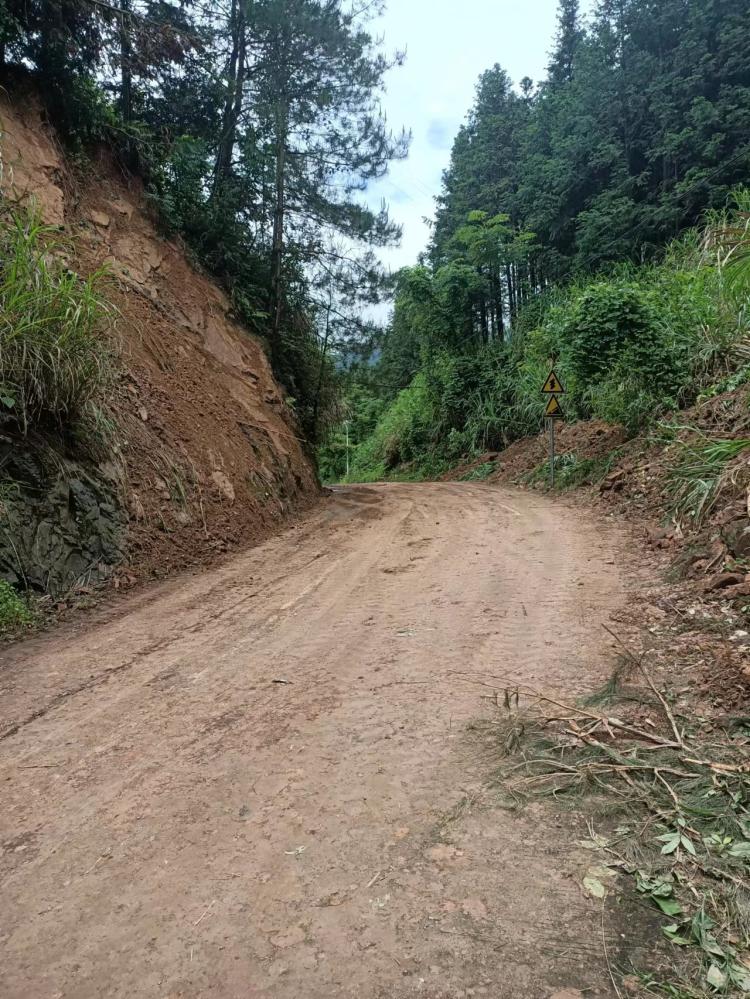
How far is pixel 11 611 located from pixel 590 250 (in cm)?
1786

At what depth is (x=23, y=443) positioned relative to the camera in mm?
4855

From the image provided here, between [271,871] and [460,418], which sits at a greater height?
[460,418]

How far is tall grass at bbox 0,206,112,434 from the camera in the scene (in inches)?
182

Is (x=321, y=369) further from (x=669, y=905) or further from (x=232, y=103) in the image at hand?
(x=669, y=905)

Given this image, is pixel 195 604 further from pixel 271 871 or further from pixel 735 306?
pixel 735 306

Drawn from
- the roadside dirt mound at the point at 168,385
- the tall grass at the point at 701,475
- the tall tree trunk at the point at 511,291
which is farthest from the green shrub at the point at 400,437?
the tall grass at the point at 701,475

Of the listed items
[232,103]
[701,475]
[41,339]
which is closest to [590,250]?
[232,103]

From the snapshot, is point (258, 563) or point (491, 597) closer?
point (491, 597)

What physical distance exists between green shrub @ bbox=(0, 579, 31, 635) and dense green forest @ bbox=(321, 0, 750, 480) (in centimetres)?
872

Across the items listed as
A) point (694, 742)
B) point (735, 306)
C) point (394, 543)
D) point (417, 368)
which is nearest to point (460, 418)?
point (417, 368)

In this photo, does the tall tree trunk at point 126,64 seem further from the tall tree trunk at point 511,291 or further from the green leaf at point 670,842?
the tall tree trunk at point 511,291

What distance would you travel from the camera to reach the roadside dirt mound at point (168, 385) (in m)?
6.37

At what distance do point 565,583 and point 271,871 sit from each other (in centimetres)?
352

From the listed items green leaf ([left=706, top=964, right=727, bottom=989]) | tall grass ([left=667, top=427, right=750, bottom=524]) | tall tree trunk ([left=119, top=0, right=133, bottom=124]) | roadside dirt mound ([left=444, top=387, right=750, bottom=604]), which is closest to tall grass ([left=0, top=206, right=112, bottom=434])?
tall tree trunk ([left=119, top=0, right=133, bottom=124])
